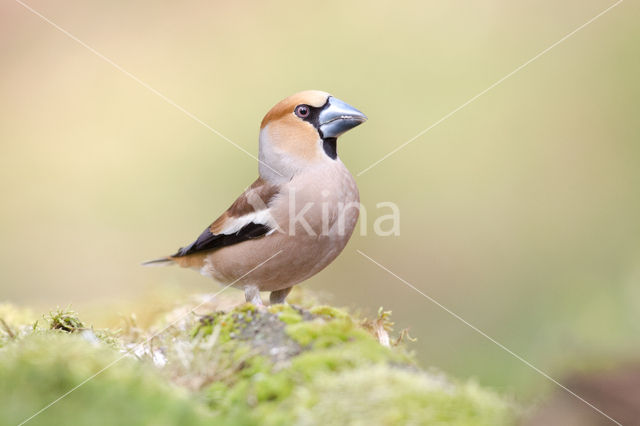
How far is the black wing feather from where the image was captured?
437 cm

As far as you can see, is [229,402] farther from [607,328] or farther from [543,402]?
[607,328]

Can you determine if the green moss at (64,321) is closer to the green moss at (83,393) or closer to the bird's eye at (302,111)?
the green moss at (83,393)

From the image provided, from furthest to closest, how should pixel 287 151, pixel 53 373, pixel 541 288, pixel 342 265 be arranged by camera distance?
pixel 342 265
pixel 541 288
pixel 287 151
pixel 53 373

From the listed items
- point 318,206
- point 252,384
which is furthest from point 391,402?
point 318,206

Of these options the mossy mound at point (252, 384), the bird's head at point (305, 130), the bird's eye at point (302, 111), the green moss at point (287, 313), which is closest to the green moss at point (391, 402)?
the mossy mound at point (252, 384)

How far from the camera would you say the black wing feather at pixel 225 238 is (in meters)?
4.37

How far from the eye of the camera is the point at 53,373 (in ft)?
6.88

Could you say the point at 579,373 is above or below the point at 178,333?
above

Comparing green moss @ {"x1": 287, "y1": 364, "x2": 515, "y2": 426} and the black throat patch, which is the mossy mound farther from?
the black throat patch

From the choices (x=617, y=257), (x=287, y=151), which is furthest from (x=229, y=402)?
(x=617, y=257)

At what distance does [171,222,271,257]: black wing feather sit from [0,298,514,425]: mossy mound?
1568 millimetres

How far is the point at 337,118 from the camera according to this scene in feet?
14.9

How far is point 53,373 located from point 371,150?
742 centimetres

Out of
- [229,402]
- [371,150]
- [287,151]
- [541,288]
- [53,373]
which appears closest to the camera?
[53,373]
